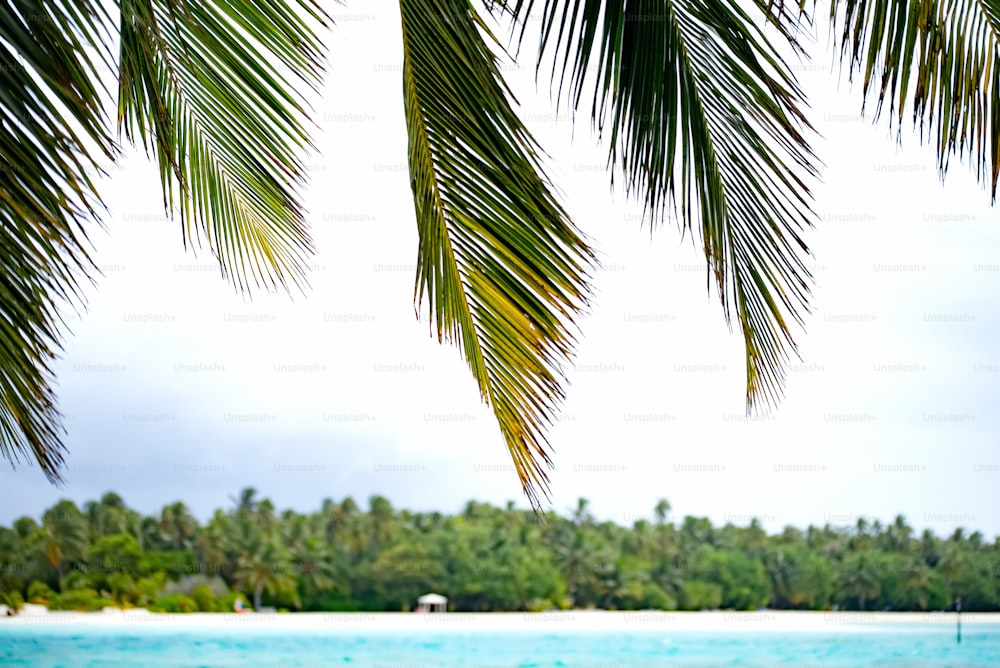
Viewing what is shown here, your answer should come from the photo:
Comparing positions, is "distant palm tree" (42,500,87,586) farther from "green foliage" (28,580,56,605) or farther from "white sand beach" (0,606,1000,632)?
"white sand beach" (0,606,1000,632)

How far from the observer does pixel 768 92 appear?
1863 millimetres

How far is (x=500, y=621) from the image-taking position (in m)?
46.4

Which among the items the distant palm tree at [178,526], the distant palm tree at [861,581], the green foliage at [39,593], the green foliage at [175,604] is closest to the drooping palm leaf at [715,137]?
the green foliage at [175,604]

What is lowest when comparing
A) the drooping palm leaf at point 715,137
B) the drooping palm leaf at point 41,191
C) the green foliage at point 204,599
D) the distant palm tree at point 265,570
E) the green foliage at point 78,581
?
the green foliage at point 204,599

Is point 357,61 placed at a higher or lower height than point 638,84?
higher

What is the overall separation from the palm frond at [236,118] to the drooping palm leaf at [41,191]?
1.87 ft

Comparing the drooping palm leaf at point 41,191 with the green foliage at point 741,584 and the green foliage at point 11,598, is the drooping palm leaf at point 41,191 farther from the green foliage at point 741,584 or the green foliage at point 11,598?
the green foliage at point 741,584

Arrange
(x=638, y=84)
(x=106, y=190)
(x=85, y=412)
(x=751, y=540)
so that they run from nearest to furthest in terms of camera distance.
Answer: (x=106, y=190)
(x=638, y=84)
(x=751, y=540)
(x=85, y=412)

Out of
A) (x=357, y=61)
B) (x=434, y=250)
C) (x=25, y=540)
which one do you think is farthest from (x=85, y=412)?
A: (x=434, y=250)

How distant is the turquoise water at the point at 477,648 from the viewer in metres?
29.9

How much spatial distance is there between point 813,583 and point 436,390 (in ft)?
74.8

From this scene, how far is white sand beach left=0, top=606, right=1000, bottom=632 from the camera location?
43906mm

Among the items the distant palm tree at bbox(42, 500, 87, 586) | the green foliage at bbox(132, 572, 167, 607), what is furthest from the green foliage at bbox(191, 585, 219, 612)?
the distant palm tree at bbox(42, 500, 87, 586)

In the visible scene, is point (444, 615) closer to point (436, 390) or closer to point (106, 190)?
point (436, 390)
